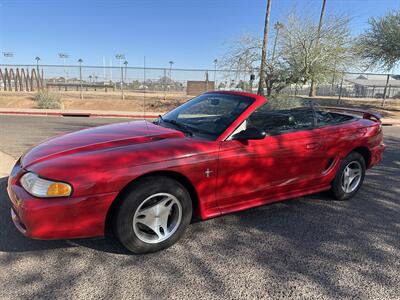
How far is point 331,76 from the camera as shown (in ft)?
65.3

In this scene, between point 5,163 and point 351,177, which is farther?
point 5,163

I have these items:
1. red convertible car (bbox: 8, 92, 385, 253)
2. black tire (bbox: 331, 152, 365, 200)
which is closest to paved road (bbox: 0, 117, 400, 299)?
red convertible car (bbox: 8, 92, 385, 253)

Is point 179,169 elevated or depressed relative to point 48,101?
elevated

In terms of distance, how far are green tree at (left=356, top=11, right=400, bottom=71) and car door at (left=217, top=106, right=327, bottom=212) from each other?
61.4 feet

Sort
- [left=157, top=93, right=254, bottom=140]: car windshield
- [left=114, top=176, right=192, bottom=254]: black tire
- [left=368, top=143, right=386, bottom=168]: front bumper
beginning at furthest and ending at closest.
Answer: [left=368, top=143, right=386, bottom=168]: front bumper, [left=157, top=93, right=254, bottom=140]: car windshield, [left=114, top=176, right=192, bottom=254]: black tire

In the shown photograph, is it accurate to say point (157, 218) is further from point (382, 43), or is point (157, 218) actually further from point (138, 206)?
point (382, 43)

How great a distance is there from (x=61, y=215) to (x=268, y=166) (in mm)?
2046

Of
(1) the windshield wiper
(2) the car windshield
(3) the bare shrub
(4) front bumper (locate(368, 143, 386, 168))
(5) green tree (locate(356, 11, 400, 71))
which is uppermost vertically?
(5) green tree (locate(356, 11, 400, 71))

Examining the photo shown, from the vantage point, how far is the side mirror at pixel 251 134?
3178 millimetres

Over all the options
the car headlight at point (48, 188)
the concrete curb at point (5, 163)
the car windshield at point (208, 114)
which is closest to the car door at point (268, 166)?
the car windshield at point (208, 114)

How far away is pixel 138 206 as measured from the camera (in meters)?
2.78

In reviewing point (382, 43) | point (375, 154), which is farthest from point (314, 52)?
point (375, 154)

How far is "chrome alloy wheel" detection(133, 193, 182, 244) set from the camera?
2.89 meters

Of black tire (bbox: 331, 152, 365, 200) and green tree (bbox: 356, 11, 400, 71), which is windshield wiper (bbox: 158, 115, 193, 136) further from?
green tree (bbox: 356, 11, 400, 71)
